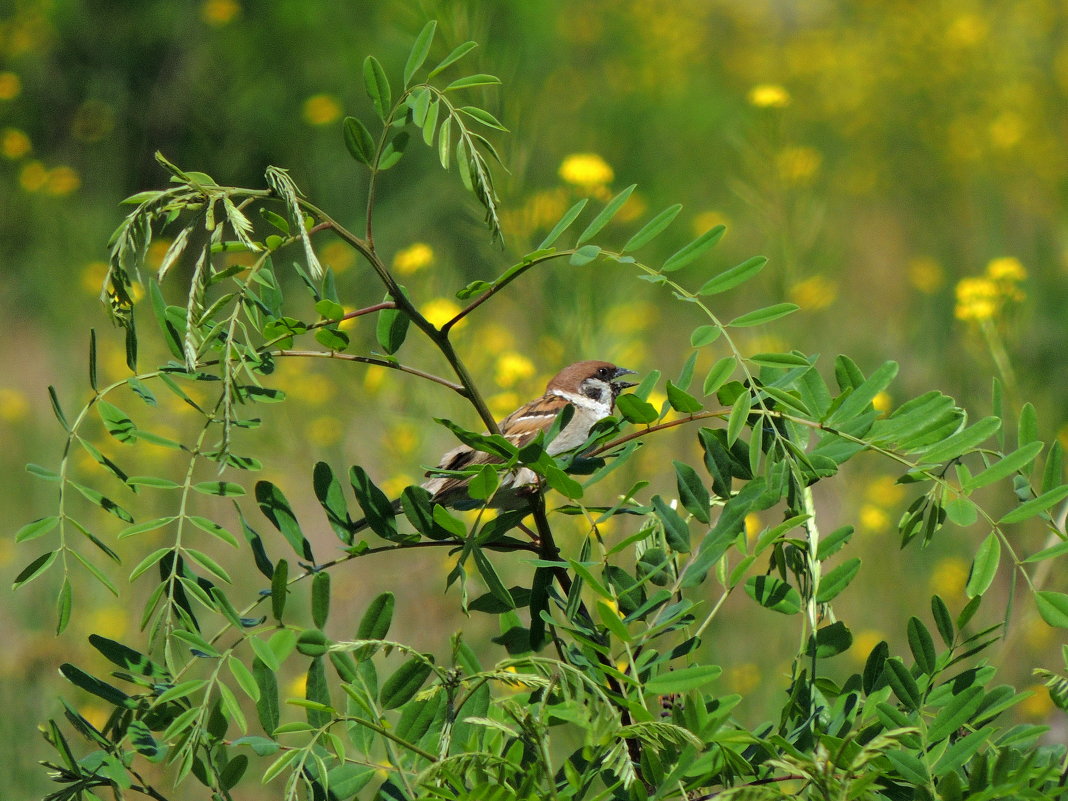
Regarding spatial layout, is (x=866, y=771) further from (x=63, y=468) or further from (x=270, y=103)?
(x=270, y=103)

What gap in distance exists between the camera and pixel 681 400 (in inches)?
52.0

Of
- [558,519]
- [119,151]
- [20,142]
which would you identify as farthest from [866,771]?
[119,151]

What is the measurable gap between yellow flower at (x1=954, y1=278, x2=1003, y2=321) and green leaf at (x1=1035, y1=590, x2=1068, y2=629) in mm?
2410

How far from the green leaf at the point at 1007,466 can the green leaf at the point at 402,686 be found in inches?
28.8

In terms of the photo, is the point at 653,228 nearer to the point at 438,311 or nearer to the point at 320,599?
the point at 320,599

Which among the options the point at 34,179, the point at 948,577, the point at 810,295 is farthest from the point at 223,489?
the point at 34,179

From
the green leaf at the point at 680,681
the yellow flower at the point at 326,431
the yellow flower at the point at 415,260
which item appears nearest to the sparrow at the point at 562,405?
the yellow flower at the point at 415,260

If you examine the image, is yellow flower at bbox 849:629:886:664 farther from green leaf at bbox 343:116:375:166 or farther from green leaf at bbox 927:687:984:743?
green leaf at bbox 343:116:375:166

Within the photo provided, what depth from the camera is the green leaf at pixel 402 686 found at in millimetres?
1306

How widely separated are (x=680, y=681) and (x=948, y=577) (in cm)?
381

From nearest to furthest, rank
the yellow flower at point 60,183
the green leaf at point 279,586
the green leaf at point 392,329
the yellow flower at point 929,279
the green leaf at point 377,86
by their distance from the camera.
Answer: the green leaf at point 279,586, the green leaf at point 377,86, the green leaf at point 392,329, the yellow flower at point 60,183, the yellow flower at point 929,279

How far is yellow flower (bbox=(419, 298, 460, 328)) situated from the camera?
3.88 metres

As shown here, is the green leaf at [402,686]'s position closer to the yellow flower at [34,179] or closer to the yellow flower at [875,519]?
the yellow flower at [875,519]

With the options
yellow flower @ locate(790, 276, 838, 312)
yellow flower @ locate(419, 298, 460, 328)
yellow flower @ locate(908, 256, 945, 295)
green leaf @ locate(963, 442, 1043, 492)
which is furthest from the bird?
yellow flower @ locate(908, 256, 945, 295)
